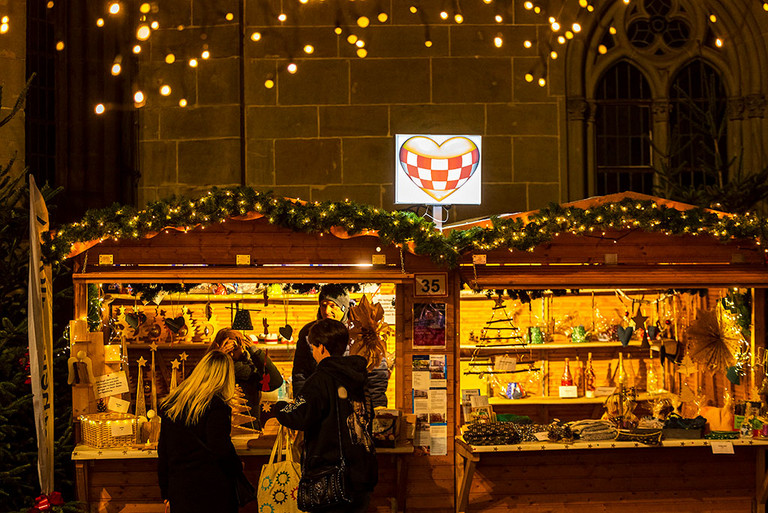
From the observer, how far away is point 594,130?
1212cm

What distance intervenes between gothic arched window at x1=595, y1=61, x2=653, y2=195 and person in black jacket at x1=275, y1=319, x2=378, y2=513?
7.92 meters

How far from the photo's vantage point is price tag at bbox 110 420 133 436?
7.11 meters

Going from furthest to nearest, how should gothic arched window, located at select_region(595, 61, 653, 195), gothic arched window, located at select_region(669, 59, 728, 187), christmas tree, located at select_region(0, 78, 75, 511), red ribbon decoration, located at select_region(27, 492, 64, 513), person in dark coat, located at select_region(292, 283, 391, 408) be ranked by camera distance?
gothic arched window, located at select_region(595, 61, 653, 195) → gothic arched window, located at select_region(669, 59, 728, 187) → person in dark coat, located at select_region(292, 283, 391, 408) → christmas tree, located at select_region(0, 78, 75, 511) → red ribbon decoration, located at select_region(27, 492, 64, 513)

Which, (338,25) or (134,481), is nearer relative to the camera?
(134,481)

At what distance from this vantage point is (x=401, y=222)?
7.24 meters

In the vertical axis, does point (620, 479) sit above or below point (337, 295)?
below

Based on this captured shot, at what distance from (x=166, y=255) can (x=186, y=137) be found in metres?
4.71

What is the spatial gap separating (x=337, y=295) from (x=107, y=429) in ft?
7.90

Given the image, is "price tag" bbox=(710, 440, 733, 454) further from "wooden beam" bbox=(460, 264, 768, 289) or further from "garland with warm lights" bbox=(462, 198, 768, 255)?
"garland with warm lights" bbox=(462, 198, 768, 255)

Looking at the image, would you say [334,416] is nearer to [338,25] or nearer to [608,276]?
[608,276]

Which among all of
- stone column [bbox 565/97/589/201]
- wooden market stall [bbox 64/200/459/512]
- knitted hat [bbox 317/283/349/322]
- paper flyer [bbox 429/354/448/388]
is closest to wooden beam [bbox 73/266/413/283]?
wooden market stall [bbox 64/200/459/512]

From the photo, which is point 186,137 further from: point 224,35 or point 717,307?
point 717,307

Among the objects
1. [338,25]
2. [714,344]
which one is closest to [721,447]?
[714,344]

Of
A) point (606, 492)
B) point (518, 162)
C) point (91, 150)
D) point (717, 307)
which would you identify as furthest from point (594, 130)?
point (91, 150)
